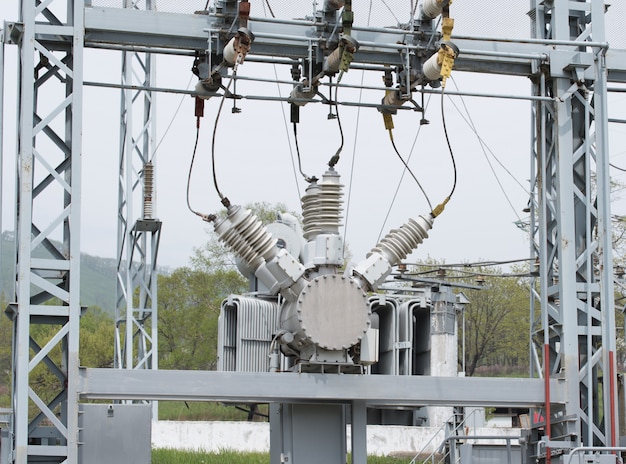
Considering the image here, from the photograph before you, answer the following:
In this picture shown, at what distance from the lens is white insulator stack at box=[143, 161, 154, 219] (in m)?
28.4

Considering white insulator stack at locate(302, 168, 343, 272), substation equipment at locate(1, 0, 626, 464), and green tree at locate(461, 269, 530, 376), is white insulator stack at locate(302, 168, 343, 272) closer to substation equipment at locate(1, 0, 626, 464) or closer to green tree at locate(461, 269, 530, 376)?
substation equipment at locate(1, 0, 626, 464)

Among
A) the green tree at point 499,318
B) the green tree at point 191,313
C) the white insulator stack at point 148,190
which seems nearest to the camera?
the white insulator stack at point 148,190

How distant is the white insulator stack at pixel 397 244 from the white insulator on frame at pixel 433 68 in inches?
77.9

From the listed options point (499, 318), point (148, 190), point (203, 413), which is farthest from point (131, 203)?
point (499, 318)

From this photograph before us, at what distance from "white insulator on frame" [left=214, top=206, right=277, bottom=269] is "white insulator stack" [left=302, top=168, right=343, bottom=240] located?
87cm

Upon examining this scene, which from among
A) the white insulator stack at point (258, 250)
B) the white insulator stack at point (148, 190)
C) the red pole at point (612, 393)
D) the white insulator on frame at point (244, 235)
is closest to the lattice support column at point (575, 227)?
the red pole at point (612, 393)

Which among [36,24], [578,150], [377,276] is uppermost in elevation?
[36,24]

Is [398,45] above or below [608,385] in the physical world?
above

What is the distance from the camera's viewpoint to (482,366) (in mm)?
85812

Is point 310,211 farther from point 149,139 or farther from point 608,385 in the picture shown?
point 149,139

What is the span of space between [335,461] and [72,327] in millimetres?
4063

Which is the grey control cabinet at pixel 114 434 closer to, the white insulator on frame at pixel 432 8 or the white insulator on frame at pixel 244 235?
the white insulator on frame at pixel 244 235

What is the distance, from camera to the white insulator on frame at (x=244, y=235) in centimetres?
1642

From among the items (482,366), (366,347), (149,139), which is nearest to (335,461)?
(366,347)
